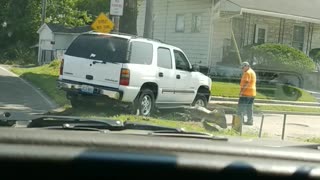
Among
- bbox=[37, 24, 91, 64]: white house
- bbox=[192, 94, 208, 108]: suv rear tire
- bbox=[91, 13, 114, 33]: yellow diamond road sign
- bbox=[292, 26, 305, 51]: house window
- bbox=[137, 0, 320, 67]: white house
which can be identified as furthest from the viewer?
bbox=[37, 24, 91, 64]: white house

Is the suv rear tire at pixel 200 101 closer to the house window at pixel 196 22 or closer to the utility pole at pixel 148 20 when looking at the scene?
the utility pole at pixel 148 20

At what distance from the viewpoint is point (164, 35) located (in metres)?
33.3

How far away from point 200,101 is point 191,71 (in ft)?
3.36

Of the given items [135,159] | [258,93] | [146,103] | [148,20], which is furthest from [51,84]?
[135,159]

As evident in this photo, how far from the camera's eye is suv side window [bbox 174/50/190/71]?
1562 cm

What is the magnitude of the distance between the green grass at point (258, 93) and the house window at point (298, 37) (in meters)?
7.35

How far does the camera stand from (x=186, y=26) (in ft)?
103

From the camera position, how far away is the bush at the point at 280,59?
26.6 metres

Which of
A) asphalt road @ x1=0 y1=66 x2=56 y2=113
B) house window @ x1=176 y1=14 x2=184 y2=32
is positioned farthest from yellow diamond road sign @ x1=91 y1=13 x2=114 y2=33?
house window @ x1=176 y1=14 x2=184 y2=32

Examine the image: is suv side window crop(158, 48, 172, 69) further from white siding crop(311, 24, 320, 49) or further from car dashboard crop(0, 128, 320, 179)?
white siding crop(311, 24, 320, 49)

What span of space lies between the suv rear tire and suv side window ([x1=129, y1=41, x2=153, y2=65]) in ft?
8.31

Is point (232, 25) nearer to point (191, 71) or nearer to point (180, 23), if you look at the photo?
point (180, 23)

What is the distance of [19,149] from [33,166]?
0.08 metres

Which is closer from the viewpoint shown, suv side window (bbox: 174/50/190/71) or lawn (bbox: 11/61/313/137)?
lawn (bbox: 11/61/313/137)
